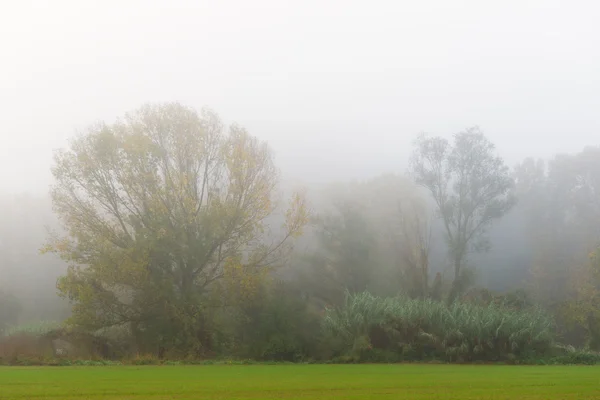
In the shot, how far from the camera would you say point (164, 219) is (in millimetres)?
27734

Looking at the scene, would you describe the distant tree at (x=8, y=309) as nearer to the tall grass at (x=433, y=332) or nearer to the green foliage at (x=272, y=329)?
the green foliage at (x=272, y=329)

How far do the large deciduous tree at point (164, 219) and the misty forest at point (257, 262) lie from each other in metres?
0.07

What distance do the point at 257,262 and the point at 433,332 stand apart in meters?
9.43

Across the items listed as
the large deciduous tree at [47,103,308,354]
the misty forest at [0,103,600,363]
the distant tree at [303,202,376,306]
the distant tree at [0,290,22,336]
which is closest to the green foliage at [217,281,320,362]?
the misty forest at [0,103,600,363]

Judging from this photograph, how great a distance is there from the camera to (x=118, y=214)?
27.8m

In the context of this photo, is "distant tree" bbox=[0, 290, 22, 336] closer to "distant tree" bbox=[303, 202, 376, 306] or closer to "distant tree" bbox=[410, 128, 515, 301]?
"distant tree" bbox=[303, 202, 376, 306]

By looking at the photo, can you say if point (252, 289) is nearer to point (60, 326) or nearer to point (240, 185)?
point (240, 185)

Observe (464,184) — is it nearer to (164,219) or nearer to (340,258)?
(340,258)

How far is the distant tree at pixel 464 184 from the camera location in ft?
121
